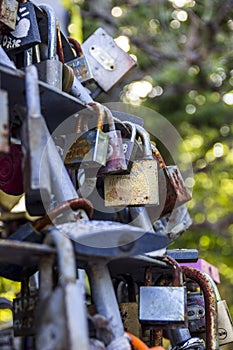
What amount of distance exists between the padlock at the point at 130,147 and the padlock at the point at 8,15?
0.37m

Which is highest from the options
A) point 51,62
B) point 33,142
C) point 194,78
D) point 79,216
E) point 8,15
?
point 194,78

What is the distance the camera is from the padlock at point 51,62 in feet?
4.91

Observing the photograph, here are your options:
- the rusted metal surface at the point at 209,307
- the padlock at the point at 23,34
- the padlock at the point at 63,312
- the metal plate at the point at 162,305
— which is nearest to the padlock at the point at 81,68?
the padlock at the point at 23,34

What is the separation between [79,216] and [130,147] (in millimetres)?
362

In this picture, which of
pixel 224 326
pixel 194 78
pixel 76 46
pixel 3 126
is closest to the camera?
pixel 3 126

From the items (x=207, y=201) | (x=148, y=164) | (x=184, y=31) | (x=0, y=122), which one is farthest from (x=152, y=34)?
(x=0, y=122)

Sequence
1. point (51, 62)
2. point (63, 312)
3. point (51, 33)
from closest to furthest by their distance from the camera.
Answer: point (63, 312) < point (51, 62) < point (51, 33)

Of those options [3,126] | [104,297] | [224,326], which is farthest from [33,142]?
[224,326]

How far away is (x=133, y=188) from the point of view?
1528 millimetres

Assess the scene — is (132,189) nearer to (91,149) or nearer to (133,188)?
(133,188)

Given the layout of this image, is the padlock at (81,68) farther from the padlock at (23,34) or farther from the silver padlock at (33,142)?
the silver padlock at (33,142)

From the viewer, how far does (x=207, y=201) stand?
20.3 feet

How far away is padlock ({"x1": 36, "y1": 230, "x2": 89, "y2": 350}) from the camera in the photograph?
3.15ft

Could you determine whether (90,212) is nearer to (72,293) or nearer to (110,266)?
(110,266)
